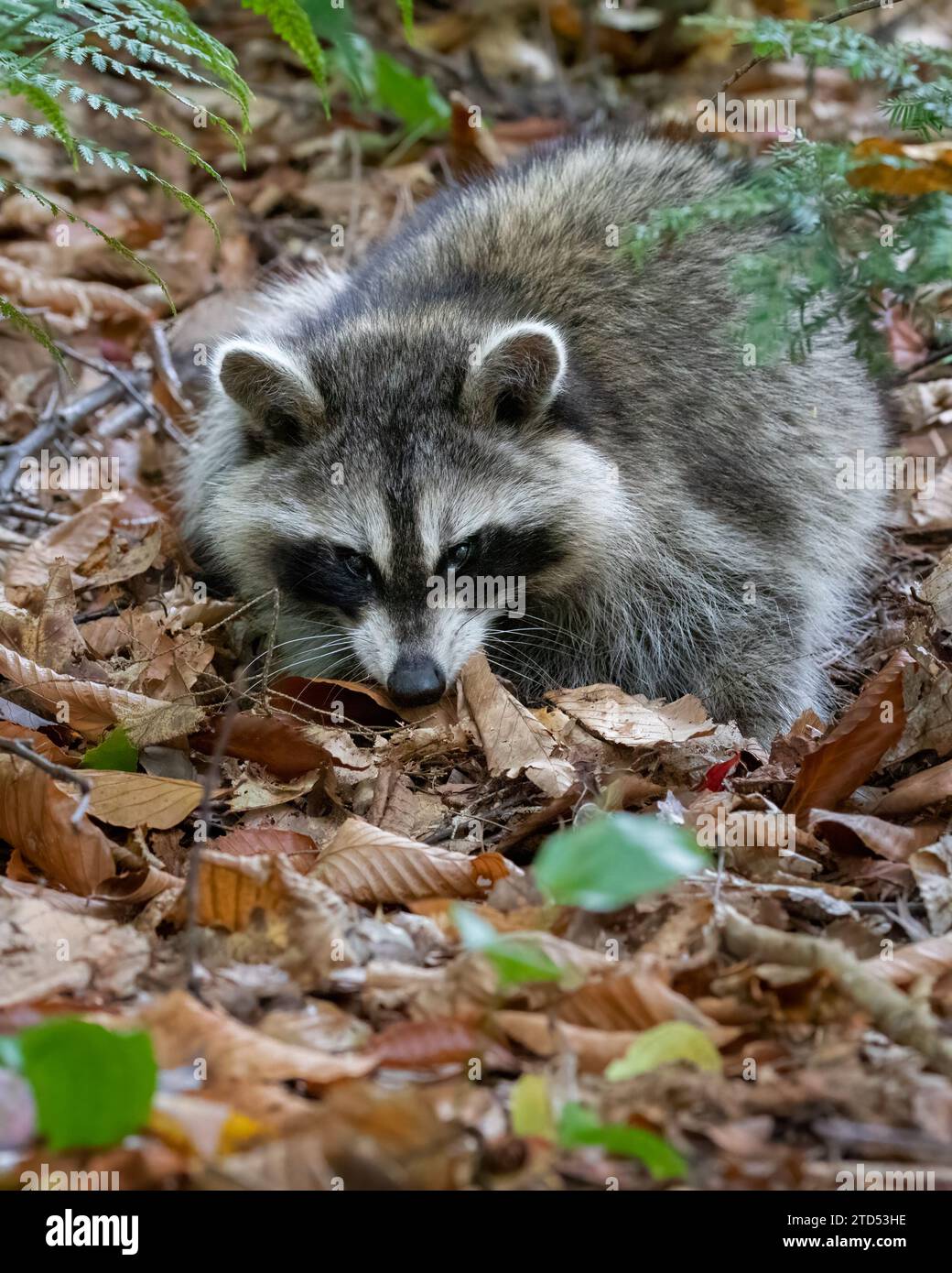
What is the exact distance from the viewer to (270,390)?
514 centimetres

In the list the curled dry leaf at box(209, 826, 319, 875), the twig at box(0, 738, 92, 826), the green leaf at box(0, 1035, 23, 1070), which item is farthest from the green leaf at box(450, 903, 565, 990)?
the curled dry leaf at box(209, 826, 319, 875)

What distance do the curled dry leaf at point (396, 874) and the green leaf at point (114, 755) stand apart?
0.87m

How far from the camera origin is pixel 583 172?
19.7 ft

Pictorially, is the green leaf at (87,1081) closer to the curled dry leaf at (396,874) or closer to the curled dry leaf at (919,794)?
the curled dry leaf at (396,874)

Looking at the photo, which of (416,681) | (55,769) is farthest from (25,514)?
(55,769)

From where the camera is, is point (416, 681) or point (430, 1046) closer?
point (430, 1046)

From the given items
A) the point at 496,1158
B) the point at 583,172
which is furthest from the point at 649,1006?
the point at 583,172

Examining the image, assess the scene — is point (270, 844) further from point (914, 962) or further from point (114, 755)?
point (914, 962)

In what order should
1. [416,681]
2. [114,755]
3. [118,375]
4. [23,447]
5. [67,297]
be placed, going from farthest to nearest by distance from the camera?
[67,297] → [118,375] → [23,447] → [416,681] → [114,755]

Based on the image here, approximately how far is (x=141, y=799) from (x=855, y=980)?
212 centimetres

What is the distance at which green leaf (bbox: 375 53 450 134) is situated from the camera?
8227 millimetres

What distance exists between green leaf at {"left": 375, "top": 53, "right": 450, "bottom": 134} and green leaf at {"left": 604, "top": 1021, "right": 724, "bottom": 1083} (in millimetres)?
6860

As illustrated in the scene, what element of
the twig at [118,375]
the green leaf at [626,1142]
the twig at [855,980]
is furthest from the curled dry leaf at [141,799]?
the twig at [118,375]

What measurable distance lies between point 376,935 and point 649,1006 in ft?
2.50
